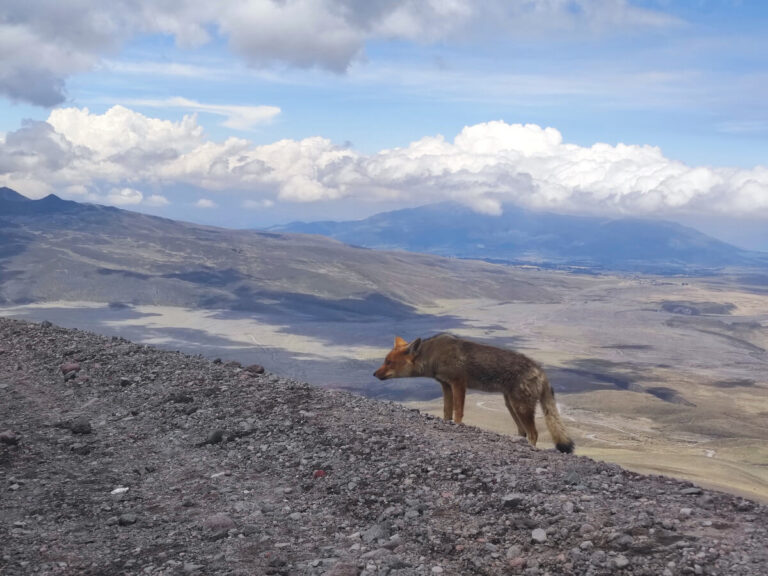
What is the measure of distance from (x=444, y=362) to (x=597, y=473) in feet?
14.3

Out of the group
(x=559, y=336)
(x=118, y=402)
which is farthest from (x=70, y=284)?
(x=118, y=402)

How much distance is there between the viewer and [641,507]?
760 cm

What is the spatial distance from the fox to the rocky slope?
0.85 m

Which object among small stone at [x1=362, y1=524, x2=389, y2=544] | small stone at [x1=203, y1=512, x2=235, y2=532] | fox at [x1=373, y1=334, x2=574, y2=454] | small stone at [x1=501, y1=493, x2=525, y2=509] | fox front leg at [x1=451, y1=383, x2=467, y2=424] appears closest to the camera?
small stone at [x1=362, y1=524, x2=389, y2=544]

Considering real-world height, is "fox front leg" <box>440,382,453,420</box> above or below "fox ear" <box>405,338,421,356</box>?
below

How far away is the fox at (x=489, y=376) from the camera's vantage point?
12102 millimetres

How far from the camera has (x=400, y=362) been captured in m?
14.2

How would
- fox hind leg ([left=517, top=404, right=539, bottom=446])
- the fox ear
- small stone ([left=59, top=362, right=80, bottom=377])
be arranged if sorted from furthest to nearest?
small stone ([left=59, top=362, right=80, bottom=377]) < the fox ear < fox hind leg ([left=517, top=404, right=539, bottom=446])

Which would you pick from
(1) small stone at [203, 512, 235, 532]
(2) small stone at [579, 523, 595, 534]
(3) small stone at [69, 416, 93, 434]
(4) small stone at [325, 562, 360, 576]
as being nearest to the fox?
(2) small stone at [579, 523, 595, 534]

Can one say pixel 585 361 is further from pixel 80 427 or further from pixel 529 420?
pixel 80 427

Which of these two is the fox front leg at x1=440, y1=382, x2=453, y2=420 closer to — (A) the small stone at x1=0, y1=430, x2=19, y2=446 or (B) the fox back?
(B) the fox back

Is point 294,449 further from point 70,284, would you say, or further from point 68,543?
point 70,284

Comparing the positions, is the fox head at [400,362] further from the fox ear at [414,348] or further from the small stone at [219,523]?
the small stone at [219,523]

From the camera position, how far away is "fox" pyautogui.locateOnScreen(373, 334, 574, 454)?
1210cm
